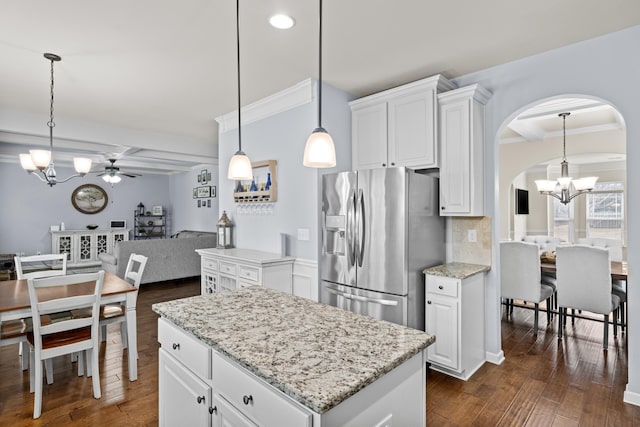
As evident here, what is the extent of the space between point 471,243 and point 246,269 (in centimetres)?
218

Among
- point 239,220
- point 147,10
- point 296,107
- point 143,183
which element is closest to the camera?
point 147,10

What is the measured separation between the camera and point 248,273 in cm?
341

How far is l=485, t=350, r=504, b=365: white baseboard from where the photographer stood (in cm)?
301

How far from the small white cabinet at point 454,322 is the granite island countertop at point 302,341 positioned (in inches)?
53.1

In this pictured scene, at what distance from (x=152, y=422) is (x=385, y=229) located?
2097 millimetres

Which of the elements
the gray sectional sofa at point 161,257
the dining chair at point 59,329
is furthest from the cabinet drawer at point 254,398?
the gray sectional sofa at point 161,257

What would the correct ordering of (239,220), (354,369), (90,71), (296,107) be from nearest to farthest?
(354,369)
(90,71)
(296,107)
(239,220)

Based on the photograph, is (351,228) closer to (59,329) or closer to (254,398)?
(254,398)

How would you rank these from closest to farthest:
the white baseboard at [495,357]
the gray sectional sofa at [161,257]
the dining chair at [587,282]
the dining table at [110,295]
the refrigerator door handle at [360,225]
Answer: the dining table at [110,295] → the refrigerator door handle at [360,225] → the white baseboard at [495,357] → the dining chair at [587,282] → the gray sectional sofa at [161,257]

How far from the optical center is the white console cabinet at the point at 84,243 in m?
7.97

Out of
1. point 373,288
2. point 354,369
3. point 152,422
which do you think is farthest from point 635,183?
point 152,422

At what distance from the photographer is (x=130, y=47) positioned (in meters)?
2.59

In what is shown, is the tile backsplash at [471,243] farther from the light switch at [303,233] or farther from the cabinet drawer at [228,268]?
the cabinet drawer at [228,268]

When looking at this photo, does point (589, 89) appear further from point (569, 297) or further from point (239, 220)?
point (239, 220)
